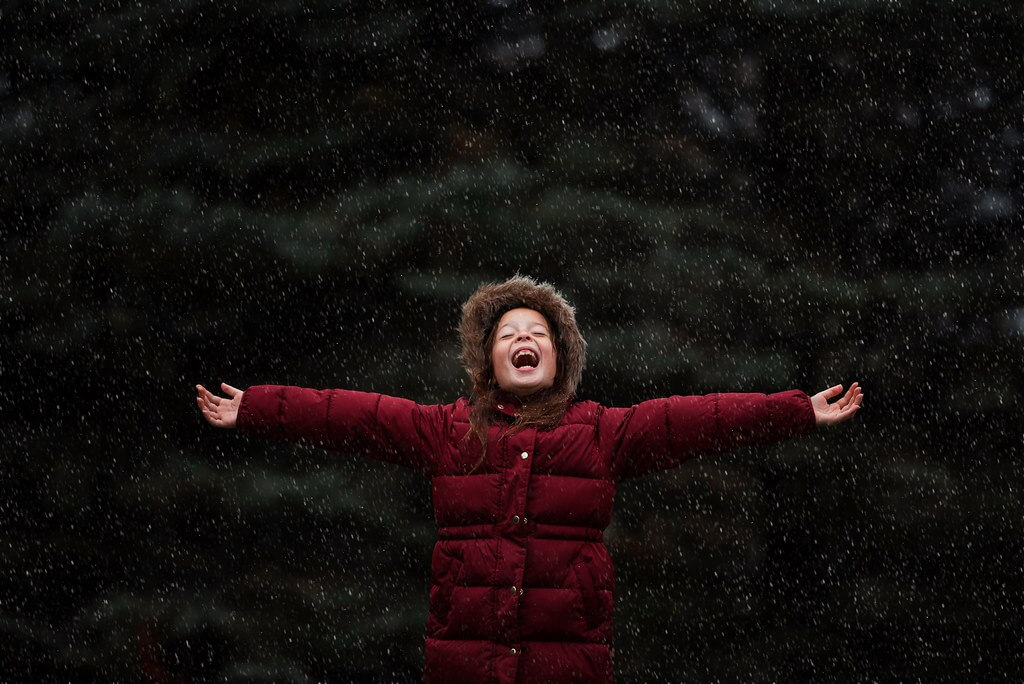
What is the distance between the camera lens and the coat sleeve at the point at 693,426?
3.69 m

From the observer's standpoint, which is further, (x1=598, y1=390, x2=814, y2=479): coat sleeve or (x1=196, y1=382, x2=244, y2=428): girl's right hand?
(x1=196, y1=382, x2=244, y2=428): girl's right hand

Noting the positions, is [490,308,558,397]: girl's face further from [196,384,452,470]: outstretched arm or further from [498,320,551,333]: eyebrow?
[196,384,452,470]: outstretched arm

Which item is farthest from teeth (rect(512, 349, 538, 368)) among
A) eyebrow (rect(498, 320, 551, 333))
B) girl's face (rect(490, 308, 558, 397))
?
eyebrow (rect(498, 320, 551, 333))

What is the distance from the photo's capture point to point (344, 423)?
3871 mm

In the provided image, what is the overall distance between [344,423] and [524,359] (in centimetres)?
59

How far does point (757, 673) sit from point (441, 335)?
1.92 metres

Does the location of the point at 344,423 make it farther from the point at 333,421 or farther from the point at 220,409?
the point at 220,409

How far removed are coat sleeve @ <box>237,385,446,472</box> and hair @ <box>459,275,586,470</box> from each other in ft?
0.61

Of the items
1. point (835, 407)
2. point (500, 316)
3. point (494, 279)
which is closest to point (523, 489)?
point (500, 316)

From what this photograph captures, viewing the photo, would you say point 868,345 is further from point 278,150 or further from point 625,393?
point 278,150

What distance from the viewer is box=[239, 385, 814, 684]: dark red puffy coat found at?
3617 mm

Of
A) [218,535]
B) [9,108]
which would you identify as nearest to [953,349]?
[218,535]

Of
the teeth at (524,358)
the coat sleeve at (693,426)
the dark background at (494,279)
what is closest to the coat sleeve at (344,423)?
the teeth at (524,358)

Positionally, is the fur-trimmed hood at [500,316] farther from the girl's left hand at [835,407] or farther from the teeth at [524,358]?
the girl's left hand at [835,407]
